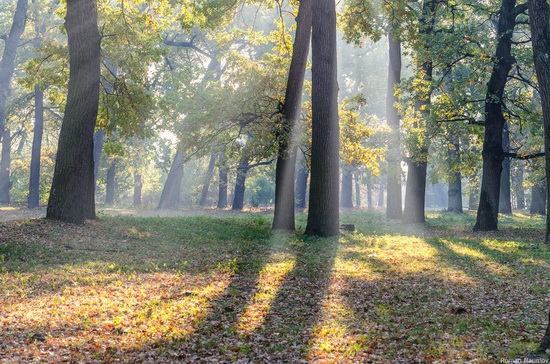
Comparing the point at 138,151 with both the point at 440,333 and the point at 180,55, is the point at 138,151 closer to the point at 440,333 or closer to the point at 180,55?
the point at 180,55

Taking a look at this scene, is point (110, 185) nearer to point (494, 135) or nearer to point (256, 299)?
point (494, 135)

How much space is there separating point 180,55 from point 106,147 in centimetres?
2249

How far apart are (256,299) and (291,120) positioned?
972cm

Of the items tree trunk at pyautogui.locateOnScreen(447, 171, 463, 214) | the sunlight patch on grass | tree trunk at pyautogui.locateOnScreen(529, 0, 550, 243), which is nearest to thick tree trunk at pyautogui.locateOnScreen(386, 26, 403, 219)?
tree trunk at pyautogui.locateOnScreen(447, 171, 463, 214)

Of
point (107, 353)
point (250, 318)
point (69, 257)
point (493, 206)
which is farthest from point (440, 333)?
point (493, 206)

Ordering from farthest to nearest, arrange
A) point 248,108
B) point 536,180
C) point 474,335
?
1. point 536,180
2. point 248,108
3. point 474,335

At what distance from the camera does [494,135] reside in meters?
20.5

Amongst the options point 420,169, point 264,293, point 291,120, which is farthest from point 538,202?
point 264,293

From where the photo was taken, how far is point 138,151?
45562 mm

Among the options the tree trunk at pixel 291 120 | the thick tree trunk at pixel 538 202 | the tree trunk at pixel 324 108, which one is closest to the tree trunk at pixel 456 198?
the thick tree trunk at pixel 538 202

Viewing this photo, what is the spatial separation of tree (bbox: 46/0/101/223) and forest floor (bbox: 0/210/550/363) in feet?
2.62

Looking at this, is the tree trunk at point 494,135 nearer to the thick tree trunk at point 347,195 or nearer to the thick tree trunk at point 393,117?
the thick tree trunk at point 393,117

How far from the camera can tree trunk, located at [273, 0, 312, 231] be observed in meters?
18.1

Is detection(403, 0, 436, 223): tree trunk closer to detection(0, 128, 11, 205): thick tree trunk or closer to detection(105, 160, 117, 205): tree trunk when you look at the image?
detection(0, 128, 11, 205): thick tree trunk
